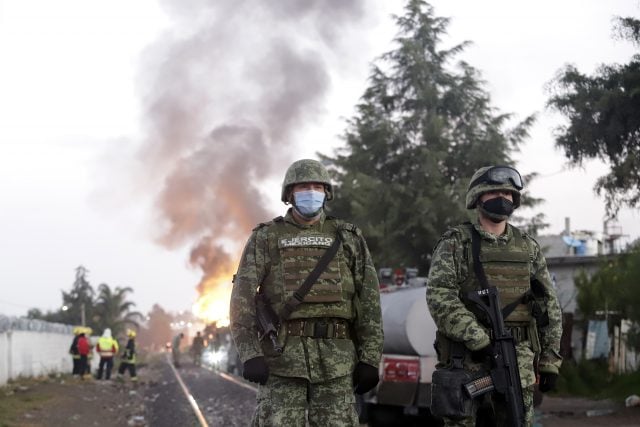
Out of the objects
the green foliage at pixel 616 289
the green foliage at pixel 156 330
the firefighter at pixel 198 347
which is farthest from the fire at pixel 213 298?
the green foliage at pixel 156 330

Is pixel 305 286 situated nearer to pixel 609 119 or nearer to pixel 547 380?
pixel 547 380

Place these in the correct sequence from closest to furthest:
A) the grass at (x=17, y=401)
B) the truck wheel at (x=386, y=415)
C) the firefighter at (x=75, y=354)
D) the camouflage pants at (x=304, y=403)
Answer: the camouflage pants at (x=304, y=403)
the truck wheel at (x=386, y=415)
the grass at (x=17, y=401)
the firefighter at (x=75, y=354)

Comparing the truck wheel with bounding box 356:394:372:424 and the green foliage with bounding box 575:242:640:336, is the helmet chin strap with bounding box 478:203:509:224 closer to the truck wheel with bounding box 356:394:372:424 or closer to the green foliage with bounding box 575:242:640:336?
the truck wheel with bounding box 356:394:372:424

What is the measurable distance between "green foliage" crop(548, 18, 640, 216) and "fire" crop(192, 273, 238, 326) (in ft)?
78.8

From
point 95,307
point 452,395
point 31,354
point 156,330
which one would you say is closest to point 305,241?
point 452,395

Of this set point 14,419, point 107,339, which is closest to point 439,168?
point 107,339

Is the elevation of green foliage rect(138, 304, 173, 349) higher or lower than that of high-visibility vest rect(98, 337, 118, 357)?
higher

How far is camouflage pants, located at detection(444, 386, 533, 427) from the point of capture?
5.02 m

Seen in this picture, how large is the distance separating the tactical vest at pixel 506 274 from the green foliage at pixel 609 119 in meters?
14.5

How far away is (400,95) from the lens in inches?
1272

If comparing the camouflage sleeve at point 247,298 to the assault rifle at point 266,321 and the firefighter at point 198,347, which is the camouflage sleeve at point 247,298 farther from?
the firefighter at point 198,347

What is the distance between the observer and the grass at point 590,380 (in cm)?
1614

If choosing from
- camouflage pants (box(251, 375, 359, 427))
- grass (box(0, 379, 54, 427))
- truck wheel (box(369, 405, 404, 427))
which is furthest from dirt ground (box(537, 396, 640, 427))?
grass (box(0, 379, 54, 427))

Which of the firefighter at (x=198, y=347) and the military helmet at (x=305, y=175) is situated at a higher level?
the firefighter at (x=198, y=347)
